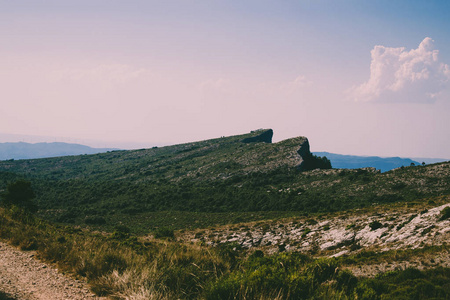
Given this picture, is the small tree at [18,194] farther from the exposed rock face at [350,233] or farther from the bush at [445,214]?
the bush at [445,214]

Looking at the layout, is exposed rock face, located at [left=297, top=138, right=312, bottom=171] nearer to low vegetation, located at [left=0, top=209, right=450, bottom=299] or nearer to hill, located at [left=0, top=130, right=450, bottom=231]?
hill, located at [left=0, top=130, right=450, bottom=231]

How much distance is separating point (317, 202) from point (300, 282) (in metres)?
53.2

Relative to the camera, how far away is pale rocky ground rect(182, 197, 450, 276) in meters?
16.1

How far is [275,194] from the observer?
6656cm

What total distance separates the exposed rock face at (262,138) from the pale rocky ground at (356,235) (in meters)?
92.9

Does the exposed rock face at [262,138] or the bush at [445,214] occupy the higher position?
the exposed rock face at [262,138]

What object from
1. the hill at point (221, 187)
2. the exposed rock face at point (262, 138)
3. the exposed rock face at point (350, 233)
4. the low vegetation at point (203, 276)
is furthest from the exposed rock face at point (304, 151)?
the low vegetation at point (203, 276)

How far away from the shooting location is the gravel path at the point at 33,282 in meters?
6.39

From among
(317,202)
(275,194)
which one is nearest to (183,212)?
(275,194)

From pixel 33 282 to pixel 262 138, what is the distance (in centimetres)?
13676

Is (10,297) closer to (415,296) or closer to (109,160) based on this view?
(415,296)

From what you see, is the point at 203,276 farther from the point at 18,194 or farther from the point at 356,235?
the point at 18,194

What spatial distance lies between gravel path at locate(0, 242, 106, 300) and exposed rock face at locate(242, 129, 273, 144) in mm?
121272

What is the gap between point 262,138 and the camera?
141000 millimetres
